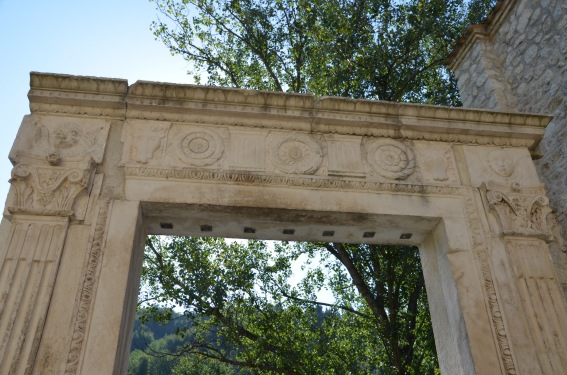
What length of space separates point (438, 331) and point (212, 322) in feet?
19.8

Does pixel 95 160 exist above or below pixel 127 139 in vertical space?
below

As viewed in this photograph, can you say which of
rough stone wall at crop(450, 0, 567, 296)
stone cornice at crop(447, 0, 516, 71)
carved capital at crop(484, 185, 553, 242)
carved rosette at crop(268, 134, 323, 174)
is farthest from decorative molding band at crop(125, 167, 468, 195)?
stone cornice at crop(447, 0, 516, 71)

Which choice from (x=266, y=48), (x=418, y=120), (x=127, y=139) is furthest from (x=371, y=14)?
(x=127, y=139)

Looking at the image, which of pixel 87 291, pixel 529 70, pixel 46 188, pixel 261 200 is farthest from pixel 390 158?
pixel 529 70

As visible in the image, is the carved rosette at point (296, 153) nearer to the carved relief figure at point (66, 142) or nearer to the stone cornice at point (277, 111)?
the stone cornice at point (277, 111)

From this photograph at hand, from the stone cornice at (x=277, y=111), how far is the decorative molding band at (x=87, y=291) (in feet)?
3.14

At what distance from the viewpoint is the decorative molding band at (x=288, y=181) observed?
142 inches

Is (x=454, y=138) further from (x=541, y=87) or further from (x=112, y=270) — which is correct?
(x=112, y=270)

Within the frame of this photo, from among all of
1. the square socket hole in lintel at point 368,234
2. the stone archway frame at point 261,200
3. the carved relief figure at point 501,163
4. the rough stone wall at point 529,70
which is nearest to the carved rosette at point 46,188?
the stone archway frame at point 261,200

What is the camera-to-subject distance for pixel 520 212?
3.79 meters

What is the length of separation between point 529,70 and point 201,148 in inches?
170

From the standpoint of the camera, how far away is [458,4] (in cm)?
933

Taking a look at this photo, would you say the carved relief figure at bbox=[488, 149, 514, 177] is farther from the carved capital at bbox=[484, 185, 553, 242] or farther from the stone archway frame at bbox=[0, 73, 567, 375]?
the carved capital at bbox=[484, 185, 553, 242]

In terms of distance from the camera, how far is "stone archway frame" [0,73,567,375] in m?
3.12
